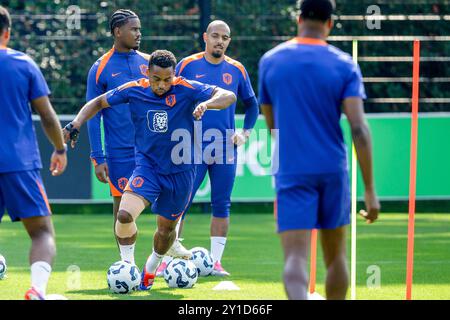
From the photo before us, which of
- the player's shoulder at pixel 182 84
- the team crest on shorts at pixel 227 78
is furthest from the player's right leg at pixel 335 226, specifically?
the team crest on shorts at pixel 227 78

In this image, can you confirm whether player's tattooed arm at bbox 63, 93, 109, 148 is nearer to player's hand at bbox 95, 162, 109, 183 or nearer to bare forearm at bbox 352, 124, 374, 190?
player's hand at bbox 95, 162, 109, 183

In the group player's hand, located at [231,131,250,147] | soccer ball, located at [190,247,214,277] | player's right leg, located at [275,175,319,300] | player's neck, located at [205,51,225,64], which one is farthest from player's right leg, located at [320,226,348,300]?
player's neck, located at [205,51,225,64]

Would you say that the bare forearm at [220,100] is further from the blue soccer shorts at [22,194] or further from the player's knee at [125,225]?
the blue soccer shorts at [22,194]

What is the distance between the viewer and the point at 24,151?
25.7 ft

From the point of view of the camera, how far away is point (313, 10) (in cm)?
724

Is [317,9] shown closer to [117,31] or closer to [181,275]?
[181,275]

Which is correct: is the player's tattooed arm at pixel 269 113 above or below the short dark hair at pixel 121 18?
below

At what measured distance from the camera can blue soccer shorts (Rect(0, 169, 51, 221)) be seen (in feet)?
25.6

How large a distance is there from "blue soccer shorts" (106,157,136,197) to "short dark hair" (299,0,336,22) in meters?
4.20

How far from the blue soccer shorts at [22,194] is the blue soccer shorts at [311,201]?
1738 mm

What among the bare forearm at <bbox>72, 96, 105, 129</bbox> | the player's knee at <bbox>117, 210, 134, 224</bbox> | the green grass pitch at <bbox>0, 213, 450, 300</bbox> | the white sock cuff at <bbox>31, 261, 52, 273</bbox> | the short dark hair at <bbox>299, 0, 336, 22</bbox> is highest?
the short dark hair at <bbox>299, 0, 336, 22</bbox>

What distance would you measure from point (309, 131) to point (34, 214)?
2.07 meters

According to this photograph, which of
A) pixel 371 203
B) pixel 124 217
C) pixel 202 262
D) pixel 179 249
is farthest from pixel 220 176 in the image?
pixel 371 203

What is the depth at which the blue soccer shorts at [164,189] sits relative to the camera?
9781 mm
